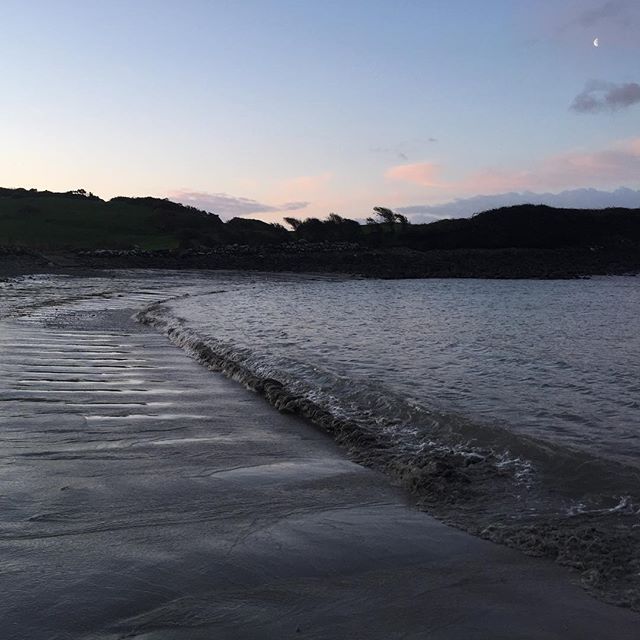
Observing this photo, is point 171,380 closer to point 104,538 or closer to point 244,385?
point 244,385

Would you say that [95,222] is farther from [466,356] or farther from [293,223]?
[466,356]

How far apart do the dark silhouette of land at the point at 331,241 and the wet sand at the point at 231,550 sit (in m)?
34.4

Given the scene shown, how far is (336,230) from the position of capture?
2377 inches

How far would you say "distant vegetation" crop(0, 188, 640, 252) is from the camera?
5825cm

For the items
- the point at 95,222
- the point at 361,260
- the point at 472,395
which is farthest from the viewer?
the point at 95,222

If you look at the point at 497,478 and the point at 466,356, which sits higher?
the point at 466,356

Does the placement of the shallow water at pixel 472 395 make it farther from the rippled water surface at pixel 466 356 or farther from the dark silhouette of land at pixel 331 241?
the dark silhouette of land at pixel 331 241

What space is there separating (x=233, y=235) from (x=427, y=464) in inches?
2305

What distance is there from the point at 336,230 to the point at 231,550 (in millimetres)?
57899

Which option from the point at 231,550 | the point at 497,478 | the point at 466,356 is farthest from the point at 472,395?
the point at 231,550

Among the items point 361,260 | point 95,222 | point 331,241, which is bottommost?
point 361,260

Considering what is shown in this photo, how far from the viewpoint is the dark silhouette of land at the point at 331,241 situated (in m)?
44.8

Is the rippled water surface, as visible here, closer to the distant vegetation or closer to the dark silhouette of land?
the dark silhouette of land

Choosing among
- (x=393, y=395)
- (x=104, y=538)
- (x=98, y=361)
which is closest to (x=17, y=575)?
(x=104, y=538)
